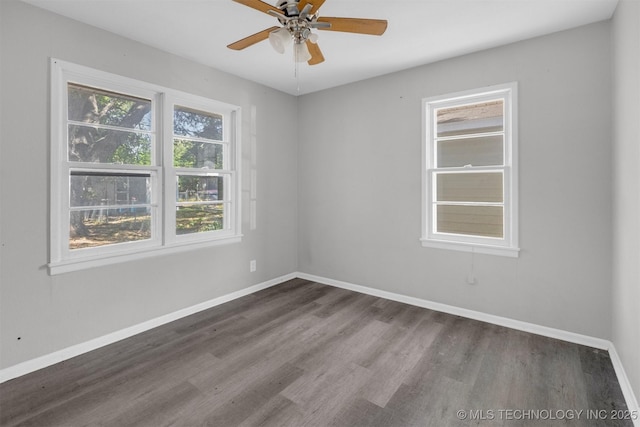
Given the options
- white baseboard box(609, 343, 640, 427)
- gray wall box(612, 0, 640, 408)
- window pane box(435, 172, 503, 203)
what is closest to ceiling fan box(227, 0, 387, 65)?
gray wall box(612, 0, 640, 408)

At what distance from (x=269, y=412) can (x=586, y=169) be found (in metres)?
3.02

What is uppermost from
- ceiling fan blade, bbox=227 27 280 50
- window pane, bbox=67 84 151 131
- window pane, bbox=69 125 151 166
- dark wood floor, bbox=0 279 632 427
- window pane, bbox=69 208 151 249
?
ceiling fan blade, bbox=227 27 280 50

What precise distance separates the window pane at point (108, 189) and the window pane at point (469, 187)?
303 centimetres

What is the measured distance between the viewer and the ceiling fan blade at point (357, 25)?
1.76 m

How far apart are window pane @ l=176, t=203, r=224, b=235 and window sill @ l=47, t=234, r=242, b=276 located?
175mm

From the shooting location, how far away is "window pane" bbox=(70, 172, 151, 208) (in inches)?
100

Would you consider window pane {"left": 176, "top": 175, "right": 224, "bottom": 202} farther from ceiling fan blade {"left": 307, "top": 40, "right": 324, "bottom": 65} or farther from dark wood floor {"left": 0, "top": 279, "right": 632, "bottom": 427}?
ceiling fan blade {"left": 307, "top": 40, "right": 324, "bottom": 65}

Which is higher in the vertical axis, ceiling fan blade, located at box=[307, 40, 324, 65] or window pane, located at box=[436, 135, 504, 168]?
ceiling fan blade, located at box=[307, 40, 324, 65]

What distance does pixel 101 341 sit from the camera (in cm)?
261

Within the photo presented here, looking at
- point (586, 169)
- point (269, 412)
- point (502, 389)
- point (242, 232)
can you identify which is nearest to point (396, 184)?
point (586, 169)

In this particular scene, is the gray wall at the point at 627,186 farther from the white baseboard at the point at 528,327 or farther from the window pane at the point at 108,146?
the window pane at the point at 108,146

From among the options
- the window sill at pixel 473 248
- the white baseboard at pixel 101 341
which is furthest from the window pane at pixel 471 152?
the white baseboard at pixel 101 341

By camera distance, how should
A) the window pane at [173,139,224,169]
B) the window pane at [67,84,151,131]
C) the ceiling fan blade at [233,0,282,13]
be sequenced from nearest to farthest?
the ceiling fan blade at [233,0,282,13] → the window pane at [67,84,151,131] → the window pane at [173,139,224,169]

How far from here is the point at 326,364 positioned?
7.72 feet
